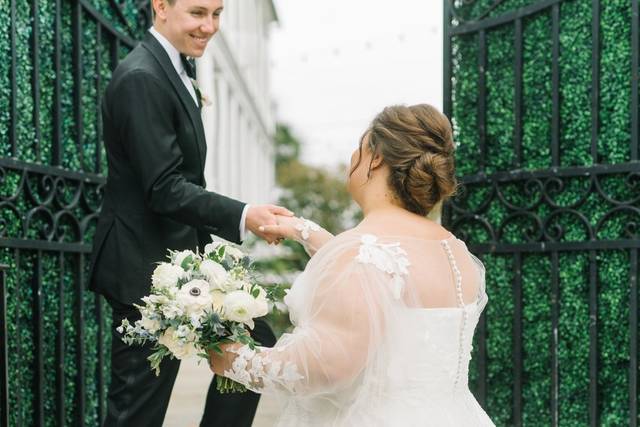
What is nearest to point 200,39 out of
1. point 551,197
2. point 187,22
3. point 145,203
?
point 187,22

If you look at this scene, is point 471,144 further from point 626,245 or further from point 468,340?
point 468,340

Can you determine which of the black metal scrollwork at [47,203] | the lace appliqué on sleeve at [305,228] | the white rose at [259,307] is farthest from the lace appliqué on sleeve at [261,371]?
the black metal scrollwork at [47,203]

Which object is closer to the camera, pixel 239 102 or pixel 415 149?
pixel 415 149

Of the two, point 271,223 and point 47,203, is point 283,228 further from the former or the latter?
point 47,203

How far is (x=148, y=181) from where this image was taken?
3.21m

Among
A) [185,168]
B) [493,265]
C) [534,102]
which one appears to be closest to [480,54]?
[534,102]

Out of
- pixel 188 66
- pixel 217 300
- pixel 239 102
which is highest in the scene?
pixel 239 102

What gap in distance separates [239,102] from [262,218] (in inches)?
552

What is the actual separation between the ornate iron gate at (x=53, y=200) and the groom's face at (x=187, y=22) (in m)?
0.95

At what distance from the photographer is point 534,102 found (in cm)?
476

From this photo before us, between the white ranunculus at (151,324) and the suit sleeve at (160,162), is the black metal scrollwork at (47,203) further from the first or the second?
the white ranunculus at (151,324)

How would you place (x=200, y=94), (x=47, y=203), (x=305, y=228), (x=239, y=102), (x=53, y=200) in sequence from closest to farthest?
(x=305, y=228)
(x=200, y=94)
(x=47, y=203)
(x=53, y=200)
(x=239, y=102)

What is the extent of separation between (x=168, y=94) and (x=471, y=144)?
2199 millimetres

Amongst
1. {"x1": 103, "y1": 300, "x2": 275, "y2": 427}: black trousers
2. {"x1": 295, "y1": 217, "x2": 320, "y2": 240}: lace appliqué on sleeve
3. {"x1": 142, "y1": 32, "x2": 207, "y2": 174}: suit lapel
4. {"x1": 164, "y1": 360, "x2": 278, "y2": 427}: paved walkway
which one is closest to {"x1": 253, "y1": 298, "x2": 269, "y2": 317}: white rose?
{"x1": 295, "y1": 217, "x2": 320, "y2": 240}: lace appliqué on sleeve
